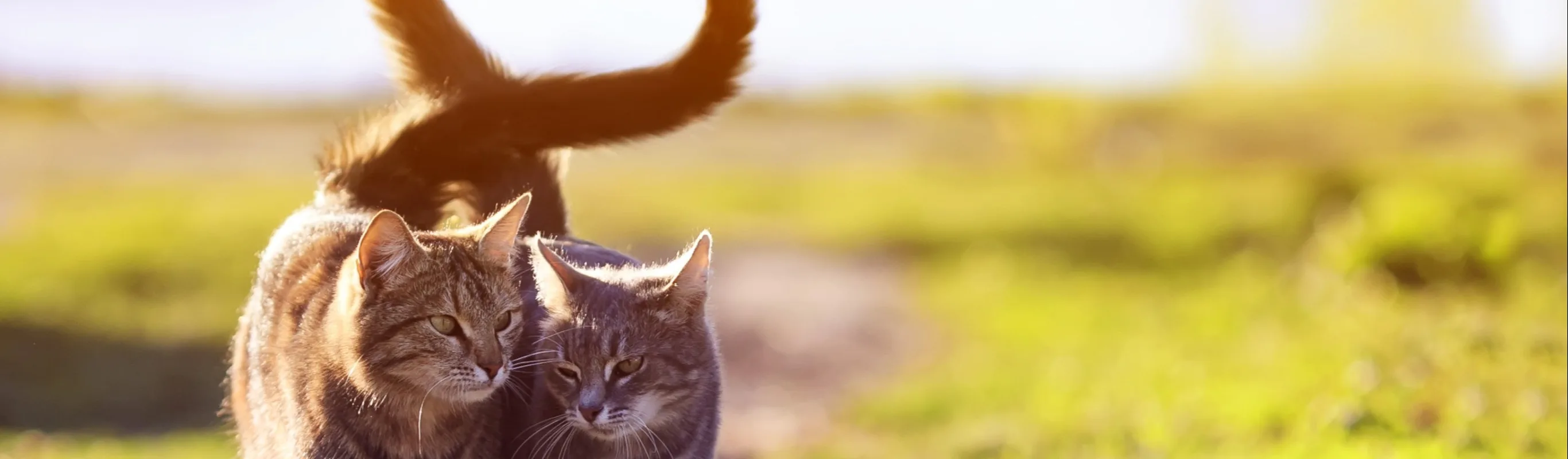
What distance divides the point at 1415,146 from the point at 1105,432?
10.8 meters

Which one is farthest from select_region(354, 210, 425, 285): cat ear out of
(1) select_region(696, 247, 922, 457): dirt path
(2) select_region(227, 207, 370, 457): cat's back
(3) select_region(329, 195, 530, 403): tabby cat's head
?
(1) select_region(696, 247, 922, 457): dirt path

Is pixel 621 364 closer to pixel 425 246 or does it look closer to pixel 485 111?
pixel 425 246

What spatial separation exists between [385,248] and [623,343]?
0.65m

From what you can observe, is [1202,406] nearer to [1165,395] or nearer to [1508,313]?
[1165,395]

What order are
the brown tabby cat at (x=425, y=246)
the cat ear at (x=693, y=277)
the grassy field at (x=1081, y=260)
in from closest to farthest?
the brown tabby cat at (x=425, y=246) < the cat ear at (x=693, y=277) < the grassy field at (x=1081, y=260)

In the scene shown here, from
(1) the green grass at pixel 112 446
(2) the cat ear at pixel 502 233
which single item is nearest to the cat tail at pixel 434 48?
(2) the cat ear at pixel 502 233

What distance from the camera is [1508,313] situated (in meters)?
7.28

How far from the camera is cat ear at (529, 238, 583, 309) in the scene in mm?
2820

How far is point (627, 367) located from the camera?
2.88 metres

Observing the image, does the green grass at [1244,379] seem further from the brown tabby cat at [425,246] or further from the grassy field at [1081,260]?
the brown tabby cat at [425,246]

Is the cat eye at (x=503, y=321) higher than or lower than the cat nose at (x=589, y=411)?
higher

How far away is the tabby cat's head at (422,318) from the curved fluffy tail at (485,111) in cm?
51

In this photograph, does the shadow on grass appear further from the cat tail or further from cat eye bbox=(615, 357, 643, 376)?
cat eye bbox=(615, 357, 643, 376)

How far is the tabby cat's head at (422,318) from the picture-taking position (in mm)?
2465
